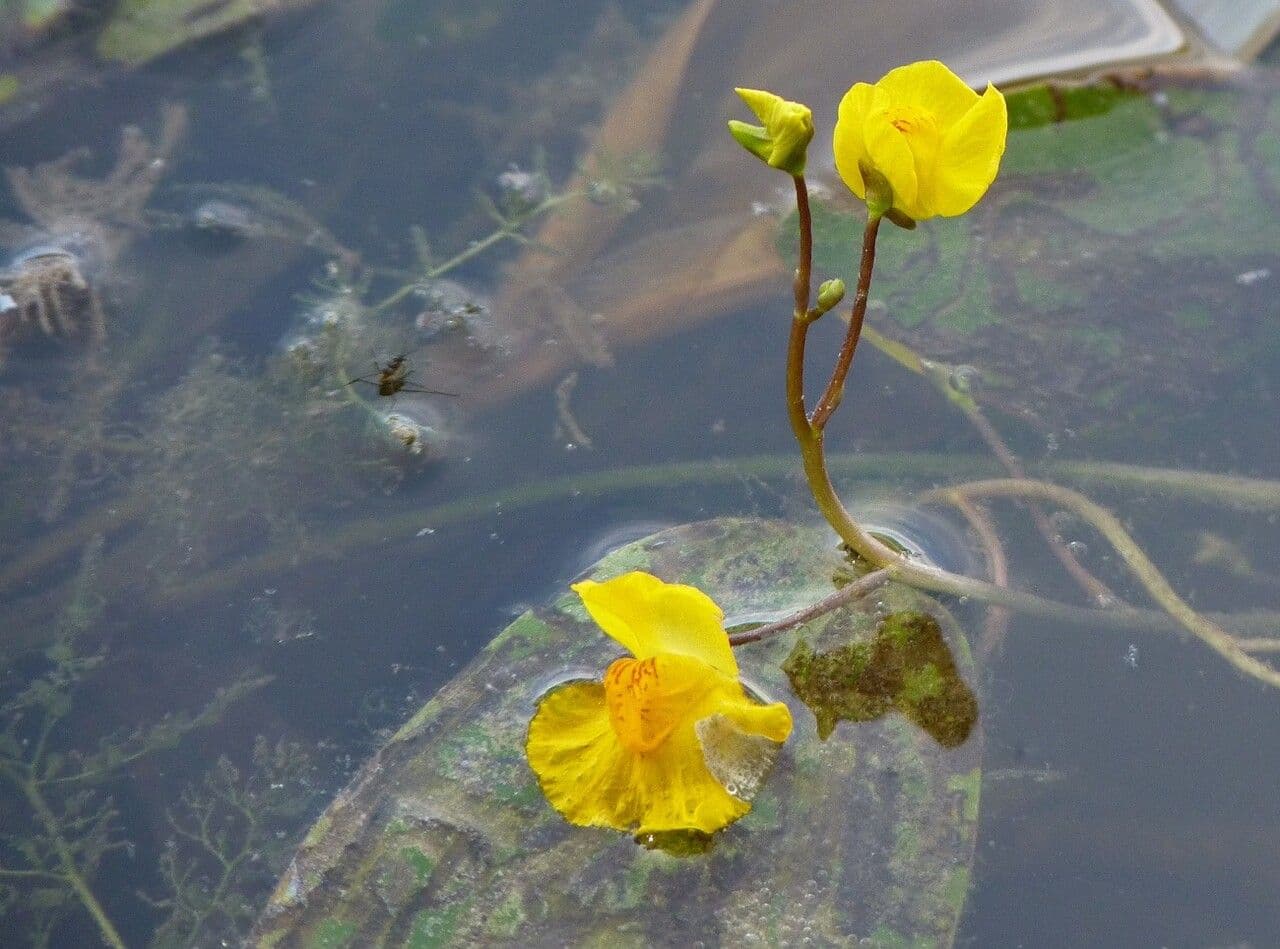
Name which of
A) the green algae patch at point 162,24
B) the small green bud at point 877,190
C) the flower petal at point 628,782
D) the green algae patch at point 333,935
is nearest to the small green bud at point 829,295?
the small green bud at point 877,190

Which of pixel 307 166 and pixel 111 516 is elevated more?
pixel 307 166

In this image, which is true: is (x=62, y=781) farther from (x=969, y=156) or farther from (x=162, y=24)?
(x=162, y=24)

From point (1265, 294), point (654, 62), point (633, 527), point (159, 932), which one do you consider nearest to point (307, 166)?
point (654, 62)

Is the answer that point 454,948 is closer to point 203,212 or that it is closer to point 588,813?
point 588,813

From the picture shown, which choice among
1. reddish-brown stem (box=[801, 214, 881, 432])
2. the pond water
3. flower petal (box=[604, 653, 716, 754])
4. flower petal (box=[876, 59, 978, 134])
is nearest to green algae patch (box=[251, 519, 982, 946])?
the pond water

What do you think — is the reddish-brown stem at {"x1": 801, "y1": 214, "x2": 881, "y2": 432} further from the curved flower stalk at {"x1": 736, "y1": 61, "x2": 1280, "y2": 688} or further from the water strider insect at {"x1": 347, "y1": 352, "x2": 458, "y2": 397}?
the water strider insect at {"x1": 347, "y1": 352, "x2": 458, "y2": 397}

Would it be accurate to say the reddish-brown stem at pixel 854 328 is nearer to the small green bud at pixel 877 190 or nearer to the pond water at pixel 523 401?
the small green bud at pixel 877 190

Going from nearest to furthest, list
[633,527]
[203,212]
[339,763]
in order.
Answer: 1. [339,763]
2. [633,527]
3. [203,212]

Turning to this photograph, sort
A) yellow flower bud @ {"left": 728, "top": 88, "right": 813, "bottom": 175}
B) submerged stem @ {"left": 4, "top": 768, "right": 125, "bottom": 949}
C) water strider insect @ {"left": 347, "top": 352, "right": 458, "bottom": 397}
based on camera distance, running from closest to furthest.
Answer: yellow flower bud @ {"left": 728, "top": 88, "right": 813, "bottom": 175}
submerged stem @ {"left": 4, "top": 768, "right": 125, "bottom": 949}
water strider insect @ {"left": 347, "top": 352, "right": 458, "bottom": 397}
